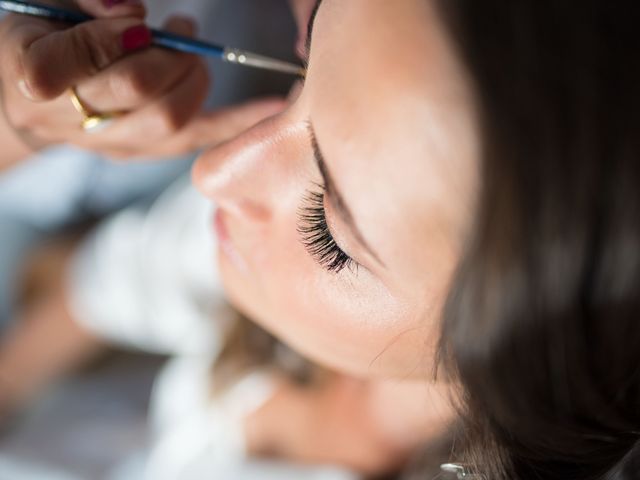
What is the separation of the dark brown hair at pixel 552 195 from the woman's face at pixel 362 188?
0.08ft

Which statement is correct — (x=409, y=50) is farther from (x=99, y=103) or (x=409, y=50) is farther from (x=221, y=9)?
(x=221, y=9)

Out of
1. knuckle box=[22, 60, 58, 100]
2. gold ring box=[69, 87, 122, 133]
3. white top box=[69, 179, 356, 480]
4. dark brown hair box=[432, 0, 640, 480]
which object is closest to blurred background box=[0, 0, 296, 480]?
white top box=[69, 179, 356, 480]

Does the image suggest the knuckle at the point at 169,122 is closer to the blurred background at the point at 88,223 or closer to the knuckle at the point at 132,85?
the knuckle at the point at 132,85

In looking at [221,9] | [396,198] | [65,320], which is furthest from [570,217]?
[65,320]

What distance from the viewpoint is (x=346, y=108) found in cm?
51

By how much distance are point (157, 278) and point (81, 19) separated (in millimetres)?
577

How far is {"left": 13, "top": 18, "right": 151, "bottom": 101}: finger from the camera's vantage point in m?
0.55

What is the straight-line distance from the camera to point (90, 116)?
637 mm

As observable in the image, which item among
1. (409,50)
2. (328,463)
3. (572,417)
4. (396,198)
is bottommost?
(328,463)

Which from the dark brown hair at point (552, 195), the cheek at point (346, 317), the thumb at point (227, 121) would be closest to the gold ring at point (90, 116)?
the thumb at point (227, 121)

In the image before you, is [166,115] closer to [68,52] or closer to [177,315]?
[68,52]

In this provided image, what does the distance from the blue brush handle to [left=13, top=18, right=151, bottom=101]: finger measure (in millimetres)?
23

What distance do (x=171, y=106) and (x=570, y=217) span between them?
431 millimetres

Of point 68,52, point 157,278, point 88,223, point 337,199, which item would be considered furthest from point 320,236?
point 88,223
